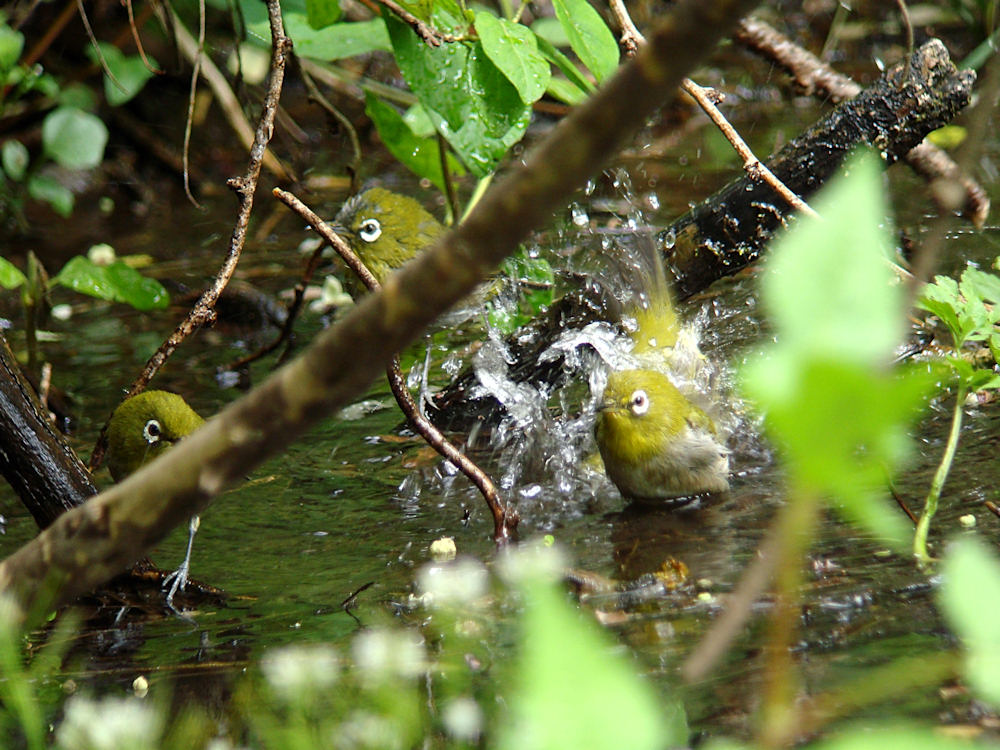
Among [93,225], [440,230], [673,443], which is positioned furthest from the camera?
[93,225]

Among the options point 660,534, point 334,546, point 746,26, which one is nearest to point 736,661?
point 660,534

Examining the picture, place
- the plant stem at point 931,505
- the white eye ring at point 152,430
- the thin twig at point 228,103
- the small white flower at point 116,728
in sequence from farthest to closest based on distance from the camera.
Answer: the thin twig at point 228,103 → the white eye ring at point 152,430 → the plant stem at point 931,505 → the small white flower at point 116,728

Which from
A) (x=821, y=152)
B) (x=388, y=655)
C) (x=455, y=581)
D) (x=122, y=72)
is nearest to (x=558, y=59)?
(x=821, y=152)

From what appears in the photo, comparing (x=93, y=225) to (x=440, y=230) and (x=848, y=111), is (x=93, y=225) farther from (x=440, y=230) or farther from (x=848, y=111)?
(x=848, y=111)

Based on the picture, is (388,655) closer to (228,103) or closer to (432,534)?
(432,534)

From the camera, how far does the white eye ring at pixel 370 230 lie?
594 centimetres

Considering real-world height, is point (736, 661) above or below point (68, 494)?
below

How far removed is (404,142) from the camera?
4.56 meters

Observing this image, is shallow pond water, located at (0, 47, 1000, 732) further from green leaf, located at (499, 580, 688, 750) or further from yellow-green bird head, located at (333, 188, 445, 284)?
green leaf, located at (499, 580, 688, 750)

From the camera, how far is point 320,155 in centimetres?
781

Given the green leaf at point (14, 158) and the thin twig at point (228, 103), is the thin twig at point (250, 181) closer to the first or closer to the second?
the thin twig at point (228, 103)

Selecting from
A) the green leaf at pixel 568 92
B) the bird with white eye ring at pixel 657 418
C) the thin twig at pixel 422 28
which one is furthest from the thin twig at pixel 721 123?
the bird with white eye ring at pixel 657 418

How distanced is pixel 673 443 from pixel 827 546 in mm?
1112

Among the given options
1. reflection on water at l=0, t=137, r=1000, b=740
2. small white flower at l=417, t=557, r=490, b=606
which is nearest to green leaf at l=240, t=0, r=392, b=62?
reflection on water at l=0, t=137, r=1000, b=740
